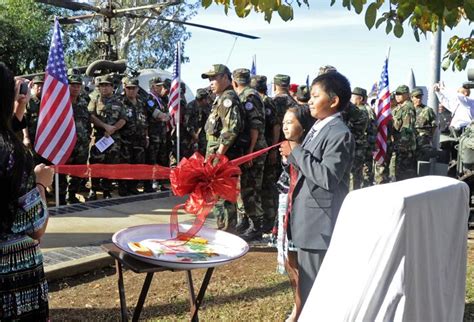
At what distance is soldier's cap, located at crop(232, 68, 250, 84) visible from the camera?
6.92 meters

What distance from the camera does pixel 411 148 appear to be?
1151 centimetres

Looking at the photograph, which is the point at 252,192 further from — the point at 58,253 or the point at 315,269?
the point at 315,269

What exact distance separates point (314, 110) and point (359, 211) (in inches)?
65.6

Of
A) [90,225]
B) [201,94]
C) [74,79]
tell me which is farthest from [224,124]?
[201,94]

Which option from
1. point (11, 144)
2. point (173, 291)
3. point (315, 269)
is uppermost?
point (11, 144)

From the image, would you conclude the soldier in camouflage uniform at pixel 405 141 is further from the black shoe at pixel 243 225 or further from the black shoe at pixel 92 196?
the black shoe at pixel 92 196

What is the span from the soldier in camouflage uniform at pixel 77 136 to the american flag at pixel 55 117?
1.37 metres

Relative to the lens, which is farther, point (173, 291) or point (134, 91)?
point (134, 91)

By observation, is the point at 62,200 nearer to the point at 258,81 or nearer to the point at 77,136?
the point at 77,136

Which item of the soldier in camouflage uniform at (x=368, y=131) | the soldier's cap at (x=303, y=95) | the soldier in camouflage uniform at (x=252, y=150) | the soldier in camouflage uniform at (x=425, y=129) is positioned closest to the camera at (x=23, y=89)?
the soldier in camouflage uniform at (x=252, y=150)

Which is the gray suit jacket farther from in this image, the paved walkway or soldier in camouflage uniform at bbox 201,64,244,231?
soldier in camouflage uniform at bbox 201,64,244,231

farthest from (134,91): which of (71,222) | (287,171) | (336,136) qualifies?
(336,136)

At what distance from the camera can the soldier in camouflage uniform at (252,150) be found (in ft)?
22.5

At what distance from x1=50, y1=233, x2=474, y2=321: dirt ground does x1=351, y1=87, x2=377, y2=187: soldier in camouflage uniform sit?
208 inches
